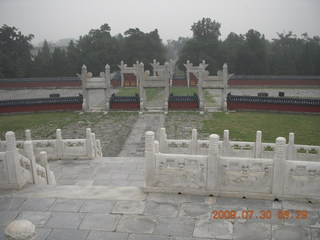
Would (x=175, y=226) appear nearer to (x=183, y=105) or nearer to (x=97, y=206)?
(x=97, y=206)

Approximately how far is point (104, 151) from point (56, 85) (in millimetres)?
29199

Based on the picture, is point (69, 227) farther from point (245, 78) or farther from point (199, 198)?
point (245, 78)

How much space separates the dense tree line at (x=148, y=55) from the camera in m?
44.8

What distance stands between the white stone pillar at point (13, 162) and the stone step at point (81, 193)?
24cm

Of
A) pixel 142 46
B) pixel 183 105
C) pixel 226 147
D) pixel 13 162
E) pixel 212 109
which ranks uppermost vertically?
pixel 142 46

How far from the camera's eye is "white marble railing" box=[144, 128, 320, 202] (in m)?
7.12

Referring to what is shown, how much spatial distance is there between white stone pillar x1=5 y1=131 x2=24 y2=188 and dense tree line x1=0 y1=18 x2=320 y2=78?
Answer: 39134mm

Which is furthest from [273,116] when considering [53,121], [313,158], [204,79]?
[53,121]

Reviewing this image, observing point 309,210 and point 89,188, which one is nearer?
point 309,210

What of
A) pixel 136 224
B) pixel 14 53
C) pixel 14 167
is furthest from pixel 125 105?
pixel 14 53

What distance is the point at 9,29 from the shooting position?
46.9m

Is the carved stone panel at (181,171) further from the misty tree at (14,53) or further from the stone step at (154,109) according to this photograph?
the misty tree at (14,53)

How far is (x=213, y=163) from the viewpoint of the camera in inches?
290
